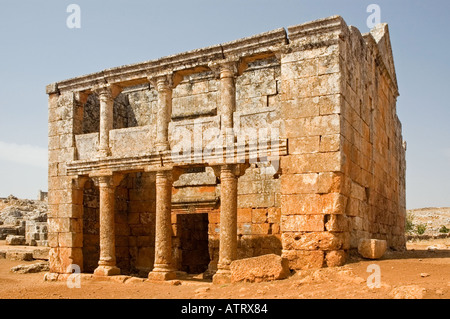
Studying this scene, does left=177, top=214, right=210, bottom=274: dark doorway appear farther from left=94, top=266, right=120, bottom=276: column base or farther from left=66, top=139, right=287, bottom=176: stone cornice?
left=66, top=139, right=287, bottom=176: stone cornice

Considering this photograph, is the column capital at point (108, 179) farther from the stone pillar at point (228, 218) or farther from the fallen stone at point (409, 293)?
the fallen stone at point (409, 293)

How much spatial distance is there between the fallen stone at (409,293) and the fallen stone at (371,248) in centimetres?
293

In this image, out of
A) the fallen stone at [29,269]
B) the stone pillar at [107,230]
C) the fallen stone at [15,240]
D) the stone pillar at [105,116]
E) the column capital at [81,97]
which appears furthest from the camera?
the fallen stone at [15,240]

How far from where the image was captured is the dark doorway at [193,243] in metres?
14.4

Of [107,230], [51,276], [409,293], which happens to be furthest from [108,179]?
[409,293]

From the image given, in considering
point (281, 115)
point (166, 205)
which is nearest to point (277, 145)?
point (281, 115)

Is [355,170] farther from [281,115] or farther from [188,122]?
[188,122]

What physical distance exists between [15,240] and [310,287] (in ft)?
62.9

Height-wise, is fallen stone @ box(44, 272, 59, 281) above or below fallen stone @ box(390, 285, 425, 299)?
below

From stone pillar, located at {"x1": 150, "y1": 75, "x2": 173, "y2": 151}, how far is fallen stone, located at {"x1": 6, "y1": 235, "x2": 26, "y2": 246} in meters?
15.2

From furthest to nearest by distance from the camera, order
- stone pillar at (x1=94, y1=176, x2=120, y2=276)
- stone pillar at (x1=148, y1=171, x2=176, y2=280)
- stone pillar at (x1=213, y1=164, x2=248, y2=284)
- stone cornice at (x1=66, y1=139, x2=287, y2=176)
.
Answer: stone pillar at (x1=94, y1=176, x2=120, y2=276) < stone pillar at (x1=148, y1=171, x2=176, y2=280) < stone pillar at (x1=213, y1=164, x2=248, y2=284) < stone cornice at (x1=66, y1=139, x2=287, y2=176)

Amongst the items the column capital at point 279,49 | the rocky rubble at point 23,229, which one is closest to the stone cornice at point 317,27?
the column capital at point 279,49

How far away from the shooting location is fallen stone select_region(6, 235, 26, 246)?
2277 centimetres

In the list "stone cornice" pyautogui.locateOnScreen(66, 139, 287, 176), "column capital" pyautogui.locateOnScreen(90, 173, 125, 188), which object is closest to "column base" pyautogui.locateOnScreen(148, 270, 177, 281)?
"stone cornice" pyautogui.locateOnScreen(66, 139, 287, 176)
